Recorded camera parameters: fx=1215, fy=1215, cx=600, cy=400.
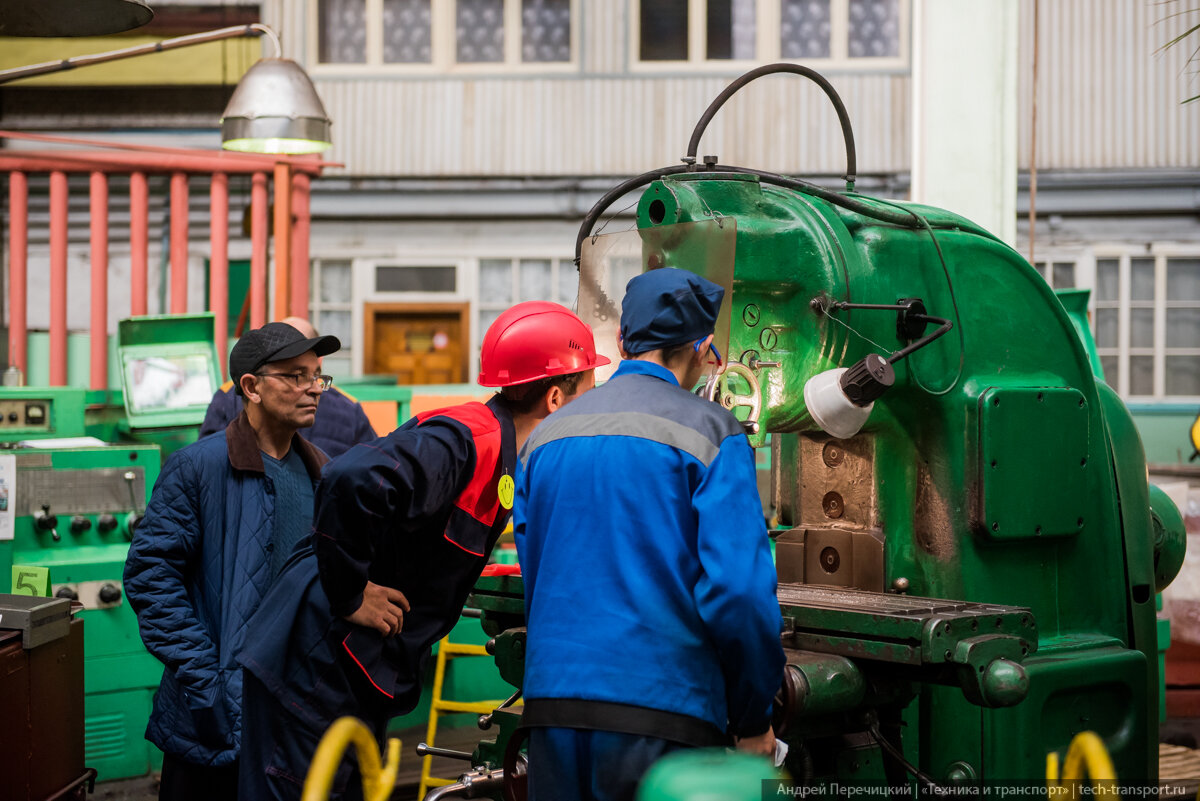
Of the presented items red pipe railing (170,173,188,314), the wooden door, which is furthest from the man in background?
the wooden door

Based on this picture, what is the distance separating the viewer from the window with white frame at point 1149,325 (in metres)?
9.10

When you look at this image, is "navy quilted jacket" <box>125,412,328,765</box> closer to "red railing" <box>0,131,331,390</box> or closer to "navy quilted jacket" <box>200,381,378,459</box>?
"navy quilted jacket" <box>200,381,378,459</box>

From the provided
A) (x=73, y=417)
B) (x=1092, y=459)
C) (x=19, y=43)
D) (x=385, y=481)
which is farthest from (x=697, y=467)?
(x=19, y=43)

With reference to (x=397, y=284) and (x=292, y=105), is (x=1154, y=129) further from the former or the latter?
(x=292, y=105)

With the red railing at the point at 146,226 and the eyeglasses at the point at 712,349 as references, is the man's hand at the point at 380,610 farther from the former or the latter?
the red railing at the point at 146,226

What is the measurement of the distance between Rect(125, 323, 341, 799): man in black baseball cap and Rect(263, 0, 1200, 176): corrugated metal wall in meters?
6.61

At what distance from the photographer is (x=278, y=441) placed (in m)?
2.98

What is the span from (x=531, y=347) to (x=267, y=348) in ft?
2.82

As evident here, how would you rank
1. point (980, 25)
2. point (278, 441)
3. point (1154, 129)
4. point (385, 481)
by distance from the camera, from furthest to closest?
1. point (1154, 129)
2. point (980, 25)
3. point (278, 441)
4. point (385, 481)

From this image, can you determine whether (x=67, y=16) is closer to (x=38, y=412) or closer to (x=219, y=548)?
(x=219, y=548)

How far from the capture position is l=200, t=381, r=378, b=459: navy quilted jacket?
4.03 meters

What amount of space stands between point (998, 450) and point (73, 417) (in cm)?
384

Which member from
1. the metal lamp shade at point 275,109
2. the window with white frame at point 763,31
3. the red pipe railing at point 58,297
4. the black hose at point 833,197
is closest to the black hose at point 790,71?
the black hose at point 833,197

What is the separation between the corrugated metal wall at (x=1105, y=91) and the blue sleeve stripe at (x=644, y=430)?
25.8ft
